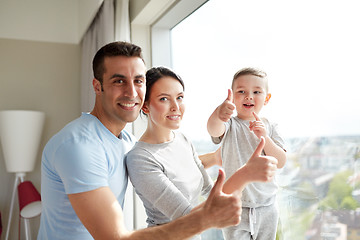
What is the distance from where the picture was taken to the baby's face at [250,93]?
54.4 inches

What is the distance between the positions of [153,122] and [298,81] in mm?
736

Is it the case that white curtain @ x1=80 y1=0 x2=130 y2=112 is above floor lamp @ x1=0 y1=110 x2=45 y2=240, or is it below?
above

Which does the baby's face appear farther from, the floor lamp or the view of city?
the floor lamp

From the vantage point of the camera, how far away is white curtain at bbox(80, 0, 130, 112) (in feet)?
8.93

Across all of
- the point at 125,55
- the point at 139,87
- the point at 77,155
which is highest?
the point at 125,55

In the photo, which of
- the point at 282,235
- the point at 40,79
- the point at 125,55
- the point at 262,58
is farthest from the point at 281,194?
the point at 40,79

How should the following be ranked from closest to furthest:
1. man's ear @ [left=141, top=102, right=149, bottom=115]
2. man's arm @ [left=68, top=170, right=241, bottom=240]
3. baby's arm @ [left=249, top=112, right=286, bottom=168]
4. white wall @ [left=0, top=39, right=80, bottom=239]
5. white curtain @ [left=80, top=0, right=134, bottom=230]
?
man's arm @ [left=68, top=170, right=241, bottom=240], baby's arm @ [left=249, top=112, right=286, bottom=168], man's ear @ [left=141, top=102, right=149, bottom=115], white curtain @ [left=80, top=0, right=134, bottom=230], white wall @ [left=0, top=39, right=80, bottom=239]

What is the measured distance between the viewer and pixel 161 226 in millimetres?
1072

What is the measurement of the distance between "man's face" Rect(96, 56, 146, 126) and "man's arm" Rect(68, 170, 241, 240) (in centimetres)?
34

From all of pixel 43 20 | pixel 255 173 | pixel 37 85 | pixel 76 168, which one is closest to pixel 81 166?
pixel 76 168

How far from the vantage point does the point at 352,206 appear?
4.51 ft

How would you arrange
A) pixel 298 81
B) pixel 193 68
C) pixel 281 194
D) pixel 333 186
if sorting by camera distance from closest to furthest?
pixel 333 186 < pixel 298 81 < pixel 281 194 < pixel 193 68

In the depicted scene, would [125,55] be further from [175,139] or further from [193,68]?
[193,68]

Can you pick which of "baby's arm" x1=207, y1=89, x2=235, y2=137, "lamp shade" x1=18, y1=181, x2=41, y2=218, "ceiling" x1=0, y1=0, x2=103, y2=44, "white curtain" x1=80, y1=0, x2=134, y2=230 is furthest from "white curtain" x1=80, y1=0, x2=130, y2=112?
"baby's arm" x1=207, y1=89, x2=235, y2=137
